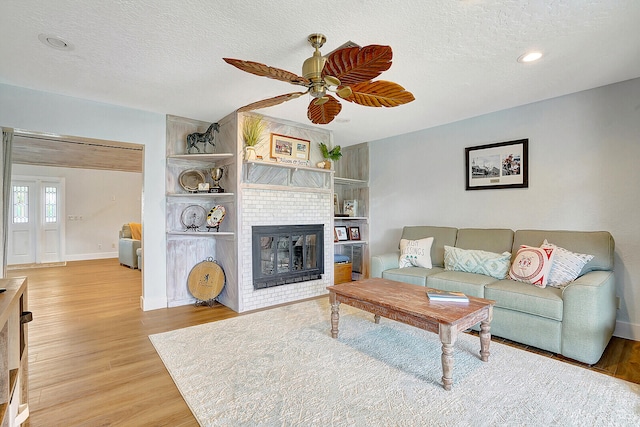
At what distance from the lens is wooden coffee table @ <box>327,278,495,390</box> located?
192cm

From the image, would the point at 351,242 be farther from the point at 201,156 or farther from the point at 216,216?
the point at 201,156

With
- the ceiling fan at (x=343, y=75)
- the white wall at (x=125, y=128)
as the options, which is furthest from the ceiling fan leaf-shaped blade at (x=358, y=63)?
the white wall at (x=125, y=128)

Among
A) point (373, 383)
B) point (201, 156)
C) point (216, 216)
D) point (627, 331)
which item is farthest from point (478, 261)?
point (201, 156)

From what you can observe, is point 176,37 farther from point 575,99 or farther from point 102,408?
point 575,99

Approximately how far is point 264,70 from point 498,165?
10.2ft

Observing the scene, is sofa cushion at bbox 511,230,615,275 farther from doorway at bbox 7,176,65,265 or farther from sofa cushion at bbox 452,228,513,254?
doorway at bbox 7,176,65,265

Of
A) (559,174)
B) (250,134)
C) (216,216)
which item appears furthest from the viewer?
(216,216)

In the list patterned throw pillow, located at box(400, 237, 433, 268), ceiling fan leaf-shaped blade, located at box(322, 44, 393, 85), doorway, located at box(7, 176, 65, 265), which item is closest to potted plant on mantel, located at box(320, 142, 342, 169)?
patterned throw pillow, located at box(400, 237, 433, 268)

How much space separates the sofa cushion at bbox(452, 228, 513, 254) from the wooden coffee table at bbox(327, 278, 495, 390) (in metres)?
1.25

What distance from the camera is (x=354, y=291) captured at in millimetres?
2643

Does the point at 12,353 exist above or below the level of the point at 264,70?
below

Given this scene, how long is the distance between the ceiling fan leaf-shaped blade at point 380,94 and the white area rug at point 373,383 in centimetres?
188

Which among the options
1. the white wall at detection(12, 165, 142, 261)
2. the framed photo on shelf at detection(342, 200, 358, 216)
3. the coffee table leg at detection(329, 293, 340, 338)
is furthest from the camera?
the white wall at detection(12, 165, 142, 261)

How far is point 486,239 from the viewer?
3.47 metres
